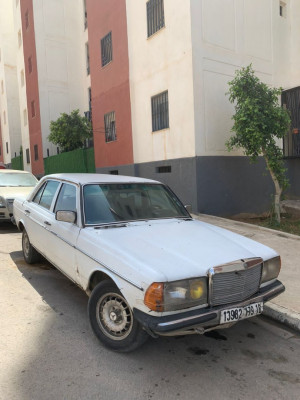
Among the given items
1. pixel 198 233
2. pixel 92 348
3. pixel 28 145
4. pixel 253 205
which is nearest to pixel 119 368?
pixel 92 348

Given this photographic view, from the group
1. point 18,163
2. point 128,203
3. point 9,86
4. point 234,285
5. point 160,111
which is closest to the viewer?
point 234,285

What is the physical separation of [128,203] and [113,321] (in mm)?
1429

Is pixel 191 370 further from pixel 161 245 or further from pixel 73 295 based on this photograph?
pixel 73 295

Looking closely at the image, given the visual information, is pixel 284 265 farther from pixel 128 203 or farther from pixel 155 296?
pixel 155 296

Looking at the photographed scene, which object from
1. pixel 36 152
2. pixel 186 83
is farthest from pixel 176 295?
pixel 36 152

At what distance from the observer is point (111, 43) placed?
504 inches

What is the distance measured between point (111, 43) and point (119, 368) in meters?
12.6

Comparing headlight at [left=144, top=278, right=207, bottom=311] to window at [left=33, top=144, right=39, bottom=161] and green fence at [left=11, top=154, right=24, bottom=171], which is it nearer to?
window at [left=33, top=144, right=39, bottom=161]

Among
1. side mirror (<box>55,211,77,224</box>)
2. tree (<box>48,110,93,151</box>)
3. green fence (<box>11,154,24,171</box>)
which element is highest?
tree (<box>48,110,93,151</box>)

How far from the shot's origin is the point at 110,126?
525 inches

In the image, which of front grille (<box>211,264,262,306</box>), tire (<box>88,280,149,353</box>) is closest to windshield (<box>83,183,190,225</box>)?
tire (<box>88,280,149,353</box>)

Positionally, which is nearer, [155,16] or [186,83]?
[186,83]

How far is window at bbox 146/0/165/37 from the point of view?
33.1 feet

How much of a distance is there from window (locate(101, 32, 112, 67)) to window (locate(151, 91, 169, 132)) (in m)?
3.71
